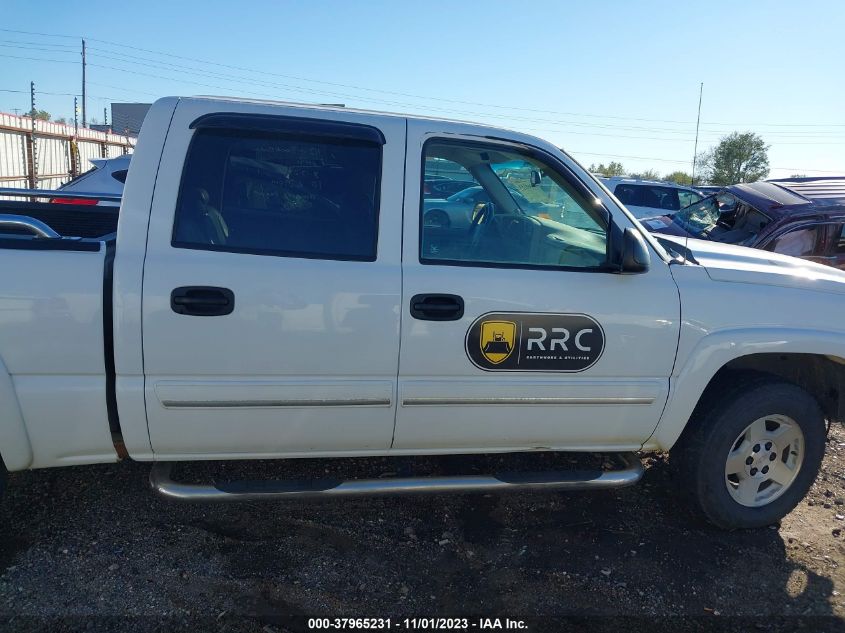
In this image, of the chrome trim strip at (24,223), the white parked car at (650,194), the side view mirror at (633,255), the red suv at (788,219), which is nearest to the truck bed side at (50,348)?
the chrome trim strip at (24,223)

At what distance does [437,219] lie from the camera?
10.2 ft

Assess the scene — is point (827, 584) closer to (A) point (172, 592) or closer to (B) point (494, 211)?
(B) point (494, 211)

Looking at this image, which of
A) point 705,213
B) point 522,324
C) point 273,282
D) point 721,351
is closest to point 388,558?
point 522,324

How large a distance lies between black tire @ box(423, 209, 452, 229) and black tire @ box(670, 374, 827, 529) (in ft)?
5.35

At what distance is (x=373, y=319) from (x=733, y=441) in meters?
1.95

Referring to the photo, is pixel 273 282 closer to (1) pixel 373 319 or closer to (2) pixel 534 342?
(1) pixel 373 319

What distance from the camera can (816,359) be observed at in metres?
3.60

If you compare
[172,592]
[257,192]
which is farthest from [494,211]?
[172,592]

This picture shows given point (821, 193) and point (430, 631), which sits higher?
point (821, 193)

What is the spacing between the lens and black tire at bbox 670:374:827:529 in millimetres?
3379

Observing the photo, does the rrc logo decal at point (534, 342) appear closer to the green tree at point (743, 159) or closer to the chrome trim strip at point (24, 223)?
the chrome trim strip at point (24, 223)

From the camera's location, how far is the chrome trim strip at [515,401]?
3.05 metres

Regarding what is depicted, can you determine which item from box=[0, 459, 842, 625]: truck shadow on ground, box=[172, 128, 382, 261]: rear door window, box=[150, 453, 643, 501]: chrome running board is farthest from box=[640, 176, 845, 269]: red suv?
box=[172, 128, 382, 261]: rear door window

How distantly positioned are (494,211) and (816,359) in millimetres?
1917
